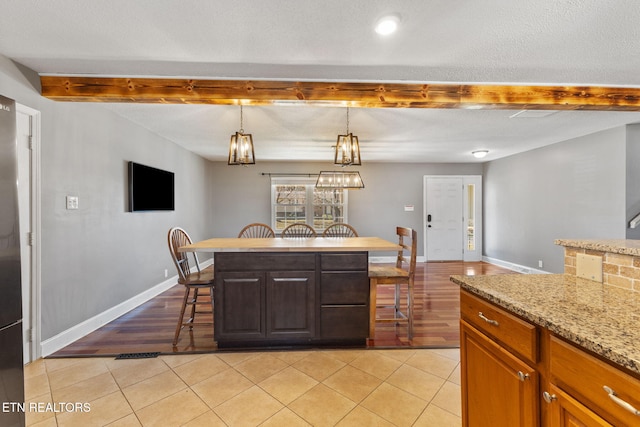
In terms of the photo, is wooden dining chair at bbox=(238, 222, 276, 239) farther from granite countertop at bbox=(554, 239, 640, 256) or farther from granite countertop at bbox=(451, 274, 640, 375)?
granite countertop at bbox=(554, 239, 640, 256)

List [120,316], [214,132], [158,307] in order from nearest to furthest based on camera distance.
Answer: [120,316]
[158,307]
[214,132]

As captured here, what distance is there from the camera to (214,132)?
4059 mm

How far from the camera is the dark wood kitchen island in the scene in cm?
243

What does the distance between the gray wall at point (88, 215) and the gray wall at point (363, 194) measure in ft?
7.40

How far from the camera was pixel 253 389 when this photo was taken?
196cm

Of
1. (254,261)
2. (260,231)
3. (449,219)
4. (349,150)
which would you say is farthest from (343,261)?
(449,219)

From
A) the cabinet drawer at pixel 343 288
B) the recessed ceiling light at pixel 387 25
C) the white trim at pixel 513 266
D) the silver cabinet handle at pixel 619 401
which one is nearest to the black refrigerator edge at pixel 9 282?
the cabinet drawer at pixel 343 288

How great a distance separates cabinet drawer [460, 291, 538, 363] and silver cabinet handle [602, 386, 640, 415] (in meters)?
0.23

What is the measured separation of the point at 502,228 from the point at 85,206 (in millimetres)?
7067

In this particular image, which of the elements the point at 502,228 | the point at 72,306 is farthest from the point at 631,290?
the point at 502,228

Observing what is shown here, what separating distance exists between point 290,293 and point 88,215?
7.48ft

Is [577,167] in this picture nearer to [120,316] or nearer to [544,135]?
[544,135]

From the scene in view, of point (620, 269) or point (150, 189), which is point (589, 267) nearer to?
point (620, 269)

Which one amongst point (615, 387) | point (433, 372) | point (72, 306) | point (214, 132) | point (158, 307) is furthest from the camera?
point (214, 132)
